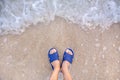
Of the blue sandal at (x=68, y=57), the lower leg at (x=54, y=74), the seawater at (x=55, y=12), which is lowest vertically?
the lower leg at (x=54, y=74)

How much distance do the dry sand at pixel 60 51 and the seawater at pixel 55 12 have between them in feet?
0.25

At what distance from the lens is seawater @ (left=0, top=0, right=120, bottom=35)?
304cm

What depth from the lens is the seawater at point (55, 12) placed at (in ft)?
9.96

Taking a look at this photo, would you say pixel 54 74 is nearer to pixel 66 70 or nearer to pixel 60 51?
pixel 66 70

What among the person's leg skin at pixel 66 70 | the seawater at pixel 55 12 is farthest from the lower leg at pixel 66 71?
the seawater at pixel 55 12

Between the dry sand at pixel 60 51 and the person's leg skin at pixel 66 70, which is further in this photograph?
the dry sand at pixel 60 51

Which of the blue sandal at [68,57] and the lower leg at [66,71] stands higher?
the blue sandal at [68,57]

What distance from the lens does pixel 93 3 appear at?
311cm

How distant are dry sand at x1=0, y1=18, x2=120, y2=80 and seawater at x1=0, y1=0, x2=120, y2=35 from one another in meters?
0.08

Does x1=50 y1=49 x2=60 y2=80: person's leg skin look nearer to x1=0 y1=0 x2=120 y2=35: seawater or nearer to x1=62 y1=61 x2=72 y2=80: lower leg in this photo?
x1=62 y1=61 x2=72 y2=80: lower leg

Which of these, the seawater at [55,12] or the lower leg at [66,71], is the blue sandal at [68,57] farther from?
the seawater at [55,12]

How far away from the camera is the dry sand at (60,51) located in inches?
117

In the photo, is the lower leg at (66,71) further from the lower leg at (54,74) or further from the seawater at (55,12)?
the seawater at (55,12)

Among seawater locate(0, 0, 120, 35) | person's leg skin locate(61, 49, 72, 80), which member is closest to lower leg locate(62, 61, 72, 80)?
person's leg skin locate(61, 49, 72, 80)
